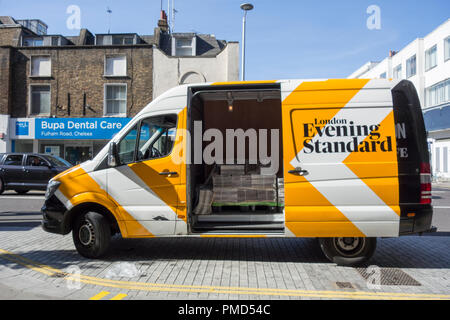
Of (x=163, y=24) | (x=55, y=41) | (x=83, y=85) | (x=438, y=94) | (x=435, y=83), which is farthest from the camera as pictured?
(x=435, y=83)

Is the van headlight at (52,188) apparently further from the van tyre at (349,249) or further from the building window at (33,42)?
the building window at (33,42)

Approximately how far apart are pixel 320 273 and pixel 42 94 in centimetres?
2229

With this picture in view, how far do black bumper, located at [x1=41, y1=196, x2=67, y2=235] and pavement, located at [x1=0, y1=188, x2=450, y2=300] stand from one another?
Answer: 19.6 inches

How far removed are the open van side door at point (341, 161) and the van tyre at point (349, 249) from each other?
0.26m

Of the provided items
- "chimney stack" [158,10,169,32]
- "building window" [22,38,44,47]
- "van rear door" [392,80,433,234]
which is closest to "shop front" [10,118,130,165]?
"building window" [22,38,44,47]

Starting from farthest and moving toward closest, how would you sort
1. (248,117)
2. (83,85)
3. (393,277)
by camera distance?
(83,85)
(248,117)
(393,277)

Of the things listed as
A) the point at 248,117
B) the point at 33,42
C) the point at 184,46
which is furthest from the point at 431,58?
the point at 33,42

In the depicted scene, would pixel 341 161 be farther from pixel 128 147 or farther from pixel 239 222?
pixel 128 147

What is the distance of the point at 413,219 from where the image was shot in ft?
15.0

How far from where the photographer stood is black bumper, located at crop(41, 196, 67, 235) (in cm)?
522

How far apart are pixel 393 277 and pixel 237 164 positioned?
3512 mm
